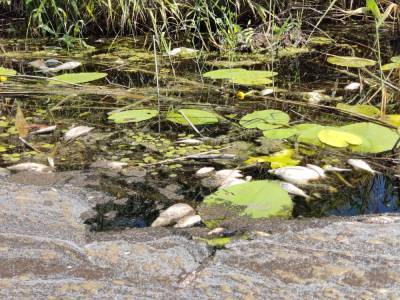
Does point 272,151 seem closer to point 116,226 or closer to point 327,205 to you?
point 327,205

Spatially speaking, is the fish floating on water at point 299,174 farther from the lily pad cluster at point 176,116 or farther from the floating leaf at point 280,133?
the lily pad cluster at point 176,116

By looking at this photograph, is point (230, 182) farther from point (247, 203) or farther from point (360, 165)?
point (360, 165)

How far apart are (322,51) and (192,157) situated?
144 centimetres

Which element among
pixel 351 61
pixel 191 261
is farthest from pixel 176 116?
pixel 351 61

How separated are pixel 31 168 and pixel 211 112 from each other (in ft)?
2.01

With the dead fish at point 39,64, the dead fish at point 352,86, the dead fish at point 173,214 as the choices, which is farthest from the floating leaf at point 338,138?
the dead fish at point 39,64

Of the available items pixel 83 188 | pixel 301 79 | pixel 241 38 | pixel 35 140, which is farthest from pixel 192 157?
pixel 241 38

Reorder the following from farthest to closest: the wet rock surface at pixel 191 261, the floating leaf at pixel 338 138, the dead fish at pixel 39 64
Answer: the dead fish at pixel 39 64, the floating leaf at pixel 338 138, the wet rock surface at pixel 191 261

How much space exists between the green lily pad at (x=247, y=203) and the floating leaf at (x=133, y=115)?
0.54m

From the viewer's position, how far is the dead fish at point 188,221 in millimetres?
1148

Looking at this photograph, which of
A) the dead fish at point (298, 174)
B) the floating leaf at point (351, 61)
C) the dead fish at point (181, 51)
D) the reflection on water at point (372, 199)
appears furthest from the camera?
the dead fish at point (181, 51)

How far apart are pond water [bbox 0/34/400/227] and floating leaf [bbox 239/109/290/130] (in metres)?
0.03

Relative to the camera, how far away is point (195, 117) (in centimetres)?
174

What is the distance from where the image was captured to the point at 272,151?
59.4 inches
